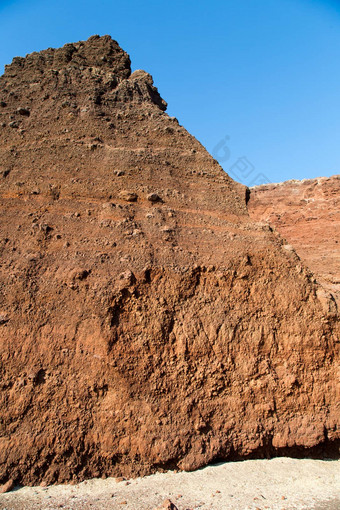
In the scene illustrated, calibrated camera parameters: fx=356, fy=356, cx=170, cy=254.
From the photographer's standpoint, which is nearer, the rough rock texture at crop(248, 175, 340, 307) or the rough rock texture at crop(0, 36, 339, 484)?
the rough rock texture at crop(0, 36, 339, 484)

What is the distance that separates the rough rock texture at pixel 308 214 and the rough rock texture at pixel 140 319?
8446 mm

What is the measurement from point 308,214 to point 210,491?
14627mm

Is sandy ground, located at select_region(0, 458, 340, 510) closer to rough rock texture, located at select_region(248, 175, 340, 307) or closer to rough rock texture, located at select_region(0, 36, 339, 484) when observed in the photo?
rough rock texture, located at select_region(0, 36, 339, 484)

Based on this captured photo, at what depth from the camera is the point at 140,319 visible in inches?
232

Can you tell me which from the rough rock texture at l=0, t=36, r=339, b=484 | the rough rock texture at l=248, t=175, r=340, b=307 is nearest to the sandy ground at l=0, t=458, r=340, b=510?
the rough rock texture at l=0, t=36, r=339, b=484

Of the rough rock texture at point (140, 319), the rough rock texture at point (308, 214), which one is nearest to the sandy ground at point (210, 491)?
the rough rock texture at point (140, 319)

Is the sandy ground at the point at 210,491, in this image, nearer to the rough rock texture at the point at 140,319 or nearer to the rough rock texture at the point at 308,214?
the rough rock texture at the point at 140,319

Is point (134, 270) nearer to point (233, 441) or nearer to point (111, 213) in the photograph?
point (111, 213)

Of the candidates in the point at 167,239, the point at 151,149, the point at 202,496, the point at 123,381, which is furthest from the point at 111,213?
the point at 202,496

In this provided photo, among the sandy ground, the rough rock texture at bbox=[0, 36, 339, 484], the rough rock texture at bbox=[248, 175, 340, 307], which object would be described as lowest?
the sandy ground

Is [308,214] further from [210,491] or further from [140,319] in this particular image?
[210,491]

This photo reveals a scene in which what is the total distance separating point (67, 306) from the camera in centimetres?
592

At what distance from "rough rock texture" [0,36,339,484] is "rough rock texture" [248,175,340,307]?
8446 mm

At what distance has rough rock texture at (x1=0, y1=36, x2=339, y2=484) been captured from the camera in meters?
5.32
